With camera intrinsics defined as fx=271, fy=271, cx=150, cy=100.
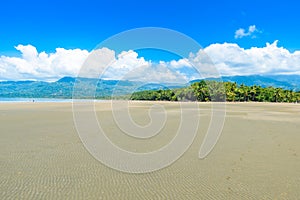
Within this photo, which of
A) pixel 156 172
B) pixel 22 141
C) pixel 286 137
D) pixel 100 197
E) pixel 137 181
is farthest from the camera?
pixel 286 137

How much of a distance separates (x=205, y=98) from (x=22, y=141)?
91299 millimetres

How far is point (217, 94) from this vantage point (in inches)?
3816

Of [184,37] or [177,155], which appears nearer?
[177,155]

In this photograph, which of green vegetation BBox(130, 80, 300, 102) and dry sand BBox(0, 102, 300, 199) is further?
green vegetation BBox(130, 80, 300, 102)

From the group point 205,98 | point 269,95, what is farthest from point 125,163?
point 269,95

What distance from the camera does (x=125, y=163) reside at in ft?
27.7

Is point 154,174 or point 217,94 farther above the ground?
point 217,94

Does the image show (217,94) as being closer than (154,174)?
No

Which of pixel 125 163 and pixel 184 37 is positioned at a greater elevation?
pixel 184 37

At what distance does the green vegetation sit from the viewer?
98512mm

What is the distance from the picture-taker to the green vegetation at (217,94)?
98512mm

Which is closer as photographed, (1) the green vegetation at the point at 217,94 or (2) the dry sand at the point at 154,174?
(2) the dry sand at the point at 154,174

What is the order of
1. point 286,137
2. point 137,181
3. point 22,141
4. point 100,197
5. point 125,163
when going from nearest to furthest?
point 100,197 < point 137,181 < point 125,163 < point 22,141 < point 286,137

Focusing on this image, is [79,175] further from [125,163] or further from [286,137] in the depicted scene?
[286,137]
